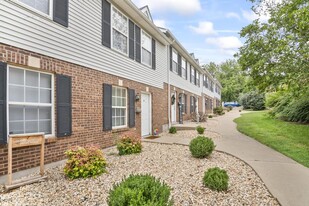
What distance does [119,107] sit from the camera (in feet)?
28.4

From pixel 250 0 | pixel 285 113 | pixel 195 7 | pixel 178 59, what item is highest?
pixel 195 7

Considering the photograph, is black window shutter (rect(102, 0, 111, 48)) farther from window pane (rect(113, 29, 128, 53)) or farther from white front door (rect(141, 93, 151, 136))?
white front door (rect(141, 93, 151, 136))

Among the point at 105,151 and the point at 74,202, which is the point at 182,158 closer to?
the point at 105,151

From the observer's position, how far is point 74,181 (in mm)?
4516

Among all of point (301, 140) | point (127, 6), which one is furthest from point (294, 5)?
point (127, 6)

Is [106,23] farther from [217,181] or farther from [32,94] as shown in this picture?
[217,181]

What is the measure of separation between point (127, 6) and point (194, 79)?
13738mm

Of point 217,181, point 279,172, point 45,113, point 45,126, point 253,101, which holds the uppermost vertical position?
point 253,101

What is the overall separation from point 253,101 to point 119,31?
37.1 metres

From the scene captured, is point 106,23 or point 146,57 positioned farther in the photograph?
point 146,57

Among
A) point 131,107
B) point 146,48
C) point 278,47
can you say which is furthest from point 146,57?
point 278,47

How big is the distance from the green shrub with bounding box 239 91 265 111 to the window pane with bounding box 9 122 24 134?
3761 centimetres

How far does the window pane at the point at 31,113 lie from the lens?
4.96m

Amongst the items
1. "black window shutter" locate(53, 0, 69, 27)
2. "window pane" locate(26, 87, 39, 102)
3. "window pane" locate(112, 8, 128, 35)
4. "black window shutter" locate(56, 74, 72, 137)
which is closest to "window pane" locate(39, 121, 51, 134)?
"black window shutter" locate(56, 74, 72, 137)
